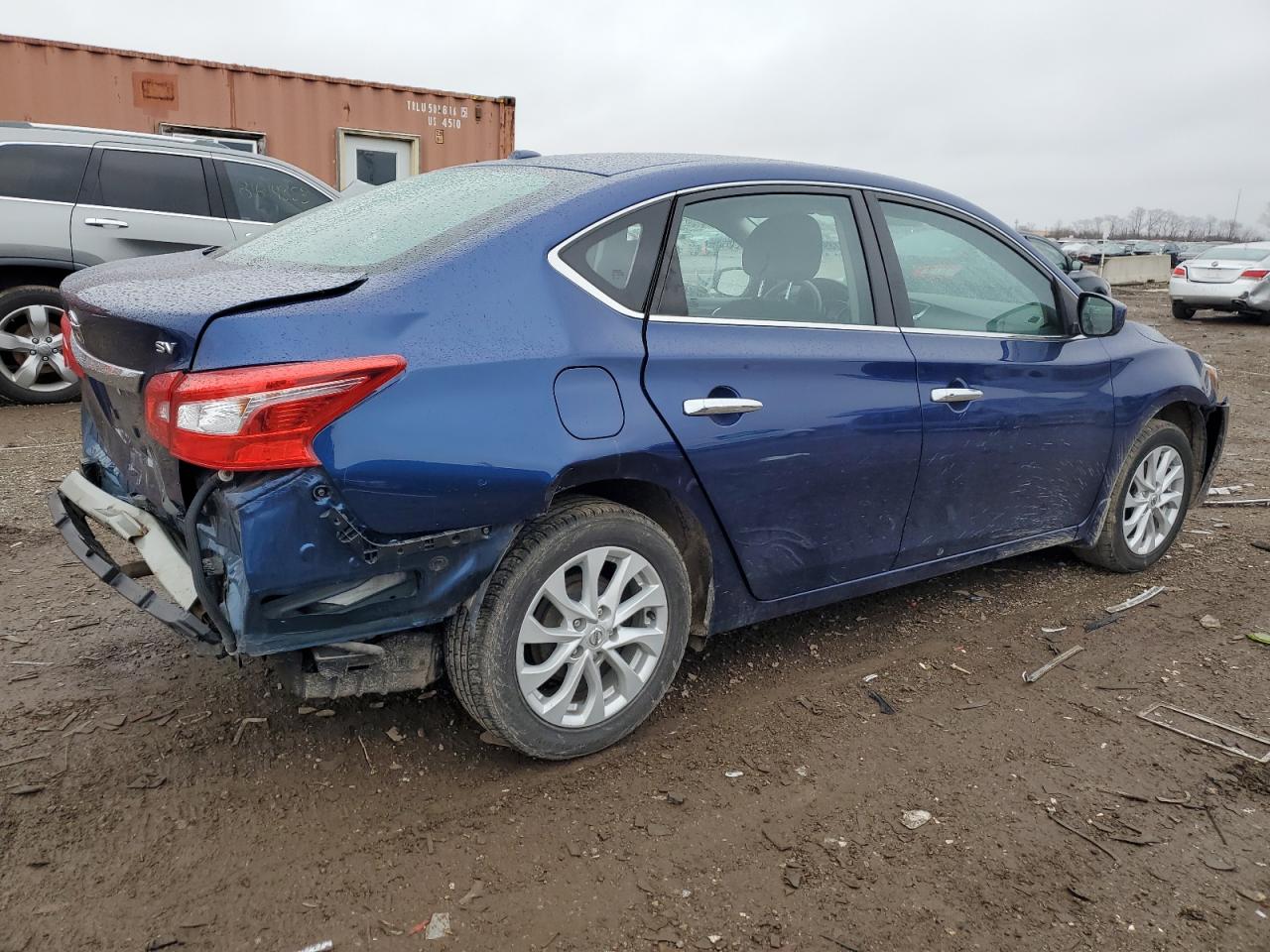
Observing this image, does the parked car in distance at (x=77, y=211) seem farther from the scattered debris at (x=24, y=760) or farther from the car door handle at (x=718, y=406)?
the car door handle at (x=718, y=406)

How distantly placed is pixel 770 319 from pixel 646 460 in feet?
2.19

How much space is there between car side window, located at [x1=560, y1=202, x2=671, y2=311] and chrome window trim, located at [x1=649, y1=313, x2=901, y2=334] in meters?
0.08

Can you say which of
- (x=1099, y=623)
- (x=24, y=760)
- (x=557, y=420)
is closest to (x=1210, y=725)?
(x=1099, y=623)

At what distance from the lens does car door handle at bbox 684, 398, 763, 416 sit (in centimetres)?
267

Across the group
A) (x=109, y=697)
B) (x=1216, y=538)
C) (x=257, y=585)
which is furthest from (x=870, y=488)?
(x=1216, y=538)

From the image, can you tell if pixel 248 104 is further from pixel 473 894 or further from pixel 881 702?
pixel 473 894

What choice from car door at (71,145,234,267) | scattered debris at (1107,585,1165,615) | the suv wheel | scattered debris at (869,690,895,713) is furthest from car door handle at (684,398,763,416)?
car door at (71,145,234,267)

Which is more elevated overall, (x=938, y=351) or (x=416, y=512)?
(x=938, y=351)

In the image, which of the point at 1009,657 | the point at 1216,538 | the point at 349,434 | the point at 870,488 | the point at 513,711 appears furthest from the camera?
the point at 1216,538

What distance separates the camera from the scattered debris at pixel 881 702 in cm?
311

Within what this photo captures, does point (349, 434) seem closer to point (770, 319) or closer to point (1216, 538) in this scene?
point (770, 319)

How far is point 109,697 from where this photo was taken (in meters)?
3.00

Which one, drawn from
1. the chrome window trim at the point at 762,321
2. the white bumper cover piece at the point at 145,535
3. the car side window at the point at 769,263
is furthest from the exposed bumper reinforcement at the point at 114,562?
the car side window at the point at 769,263

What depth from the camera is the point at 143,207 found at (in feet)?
23.4
